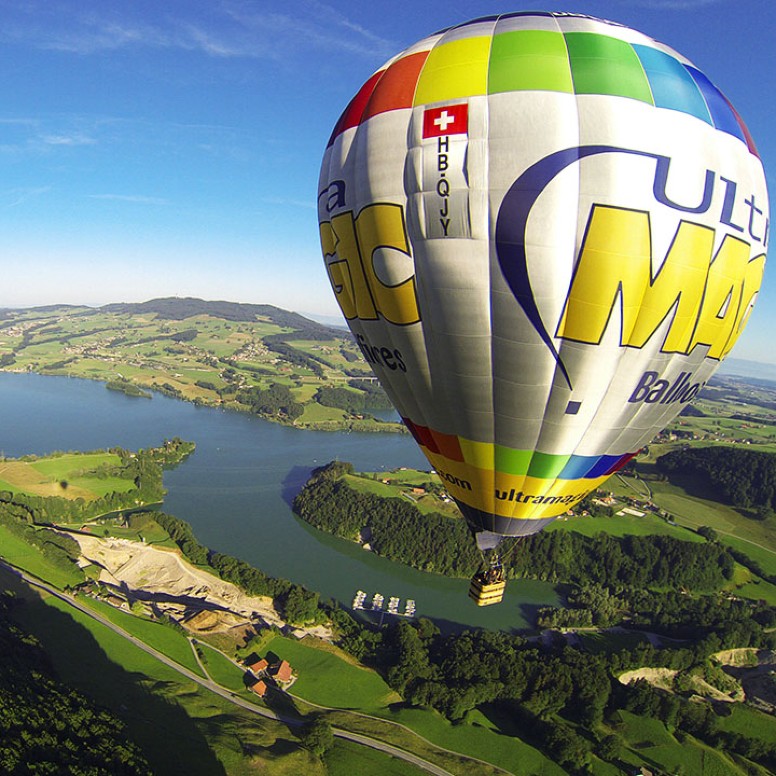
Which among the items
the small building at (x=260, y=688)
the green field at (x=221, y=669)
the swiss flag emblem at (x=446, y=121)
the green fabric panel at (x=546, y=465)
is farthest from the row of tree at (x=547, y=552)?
the swiss flag emblem at (x=446, y=121)

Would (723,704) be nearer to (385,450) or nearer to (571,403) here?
(571,403)

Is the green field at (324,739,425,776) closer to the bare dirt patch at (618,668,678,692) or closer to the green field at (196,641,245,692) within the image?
the green field at (196,641,245,692)

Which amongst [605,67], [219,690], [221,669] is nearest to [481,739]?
[219,690]

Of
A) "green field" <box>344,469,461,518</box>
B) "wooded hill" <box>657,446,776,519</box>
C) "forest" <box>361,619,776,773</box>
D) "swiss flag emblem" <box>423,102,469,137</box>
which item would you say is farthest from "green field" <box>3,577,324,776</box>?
"wooded hill" <box>657,446,776,519</box>

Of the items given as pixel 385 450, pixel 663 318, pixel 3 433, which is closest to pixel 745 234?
pixel 663 318

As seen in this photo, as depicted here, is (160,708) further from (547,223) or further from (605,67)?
(605,67)

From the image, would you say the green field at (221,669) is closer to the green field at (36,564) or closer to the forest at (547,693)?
the forest at (547,693)
